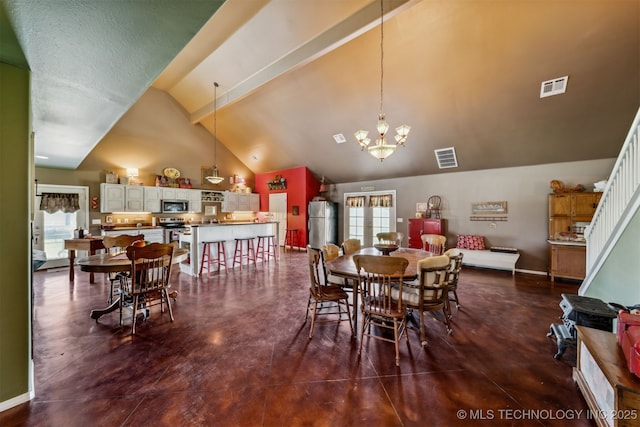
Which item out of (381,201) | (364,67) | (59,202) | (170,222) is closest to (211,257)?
(170,222)

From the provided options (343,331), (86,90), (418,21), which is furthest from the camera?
(418,21)

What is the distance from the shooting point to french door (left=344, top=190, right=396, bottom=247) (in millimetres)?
7270

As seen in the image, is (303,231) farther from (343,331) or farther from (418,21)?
(418,21)

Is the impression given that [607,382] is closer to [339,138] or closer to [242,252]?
[339,138]

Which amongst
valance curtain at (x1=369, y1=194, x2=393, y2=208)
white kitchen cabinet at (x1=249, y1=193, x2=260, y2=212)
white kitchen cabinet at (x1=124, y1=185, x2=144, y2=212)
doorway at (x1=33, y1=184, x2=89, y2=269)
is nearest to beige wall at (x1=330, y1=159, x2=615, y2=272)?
valance curtain at (x1=369, y1=194, x2=393, y2=208)

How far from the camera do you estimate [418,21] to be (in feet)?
11.3

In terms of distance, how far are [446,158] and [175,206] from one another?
770cm

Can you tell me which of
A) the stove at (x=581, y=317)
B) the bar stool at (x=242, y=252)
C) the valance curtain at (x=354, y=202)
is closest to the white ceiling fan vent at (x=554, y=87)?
the stove at (x=581, y=317)

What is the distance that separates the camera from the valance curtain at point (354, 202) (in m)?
7.82

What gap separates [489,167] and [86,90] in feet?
23.3

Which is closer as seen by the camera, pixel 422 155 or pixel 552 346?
pixel 552 346

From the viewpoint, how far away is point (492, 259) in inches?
209

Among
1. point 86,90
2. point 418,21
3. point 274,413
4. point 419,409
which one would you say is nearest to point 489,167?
point 418,21

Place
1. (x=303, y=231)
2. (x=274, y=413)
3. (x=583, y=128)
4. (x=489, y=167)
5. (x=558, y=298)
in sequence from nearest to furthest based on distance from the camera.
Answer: (x=274, y=413) < (x=558, y=298) < (x=583, y=128) < (x=489, y=167) < (x=303, y=231)
